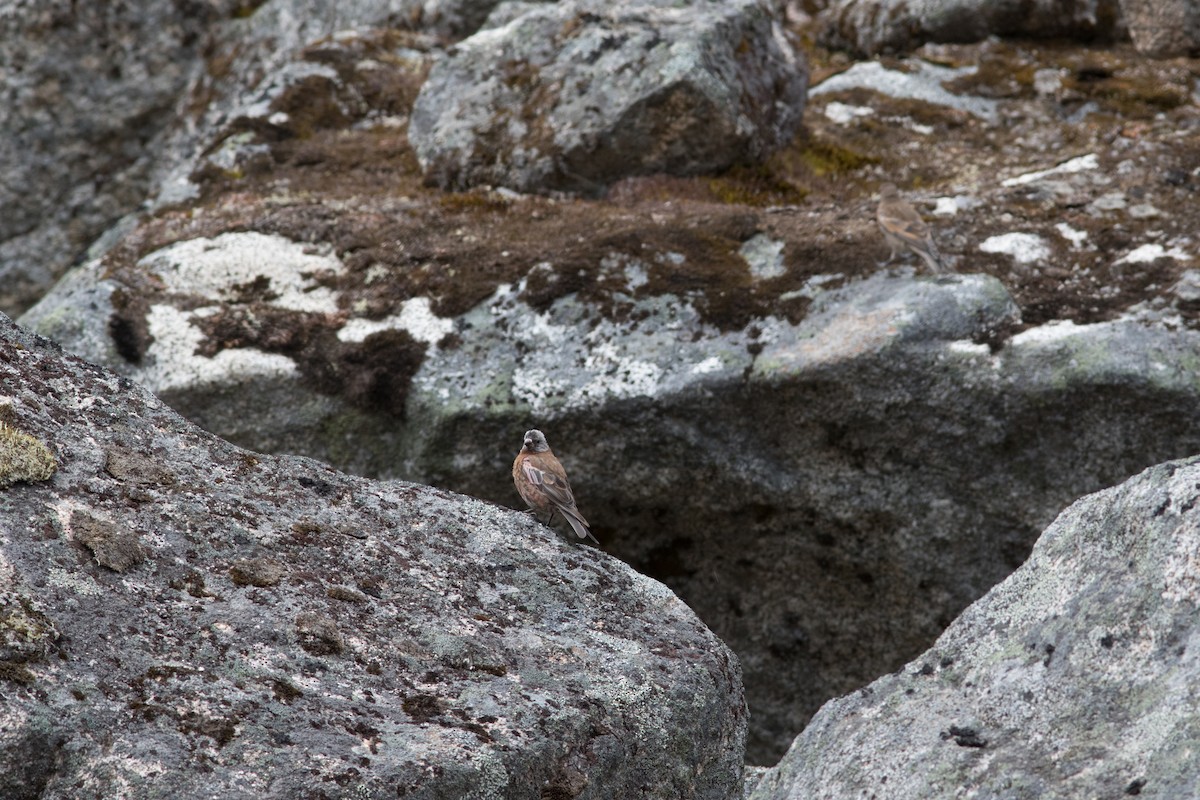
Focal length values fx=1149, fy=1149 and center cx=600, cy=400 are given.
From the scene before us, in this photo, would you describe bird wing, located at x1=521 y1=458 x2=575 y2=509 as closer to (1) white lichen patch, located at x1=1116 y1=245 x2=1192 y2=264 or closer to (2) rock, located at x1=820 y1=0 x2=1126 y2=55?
(1) white lichen patch, located at x1=1116 y1=245 x2=1192 y2=264

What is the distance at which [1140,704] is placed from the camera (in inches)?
240

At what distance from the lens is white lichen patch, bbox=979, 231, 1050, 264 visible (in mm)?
13586

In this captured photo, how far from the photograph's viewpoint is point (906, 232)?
43.2ft

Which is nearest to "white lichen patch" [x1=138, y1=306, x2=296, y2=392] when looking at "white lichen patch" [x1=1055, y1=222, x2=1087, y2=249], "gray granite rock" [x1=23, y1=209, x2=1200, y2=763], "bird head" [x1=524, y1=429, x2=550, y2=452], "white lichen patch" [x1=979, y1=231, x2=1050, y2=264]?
"gray granite rock" [x1=23, y1=209, x2=1200, y2=763]

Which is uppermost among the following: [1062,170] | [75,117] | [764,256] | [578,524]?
[75,117]

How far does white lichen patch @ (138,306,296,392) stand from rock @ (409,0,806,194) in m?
5.44

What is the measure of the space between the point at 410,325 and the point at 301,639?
25.5ft

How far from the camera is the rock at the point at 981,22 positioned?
2278cm

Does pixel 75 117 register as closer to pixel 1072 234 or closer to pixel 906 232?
pixel 906 232

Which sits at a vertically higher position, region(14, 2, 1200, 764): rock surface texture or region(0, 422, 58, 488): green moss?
region(0, 422, 58, 488): green moss

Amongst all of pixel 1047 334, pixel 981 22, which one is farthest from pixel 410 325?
pixel 981 22

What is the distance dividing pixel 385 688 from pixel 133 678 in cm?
130

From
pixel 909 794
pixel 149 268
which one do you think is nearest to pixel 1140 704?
pixel 909 794

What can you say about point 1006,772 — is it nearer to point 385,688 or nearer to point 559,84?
point 385,688
